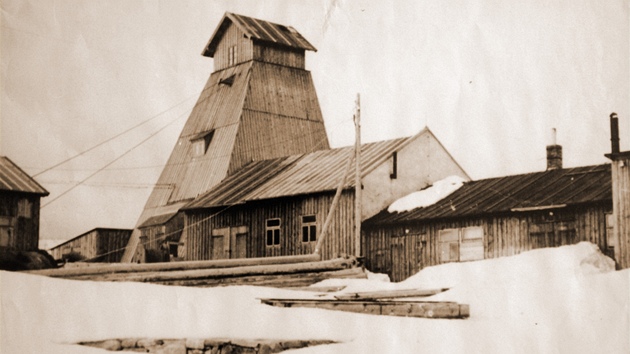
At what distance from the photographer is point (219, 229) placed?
18812mm

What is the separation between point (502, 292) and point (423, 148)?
7.98m

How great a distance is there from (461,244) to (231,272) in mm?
5139

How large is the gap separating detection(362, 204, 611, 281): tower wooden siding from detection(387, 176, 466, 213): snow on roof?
47cm

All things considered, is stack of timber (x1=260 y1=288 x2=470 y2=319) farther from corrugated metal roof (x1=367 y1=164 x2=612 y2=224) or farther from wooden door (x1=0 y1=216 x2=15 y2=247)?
corrugated metal roof (x1=367 y1=164 x2=612 y2=224)

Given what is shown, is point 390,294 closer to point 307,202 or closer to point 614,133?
point 614,133

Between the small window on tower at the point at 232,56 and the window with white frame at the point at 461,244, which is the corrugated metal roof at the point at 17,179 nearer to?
the small window on tower at the point at 232,56

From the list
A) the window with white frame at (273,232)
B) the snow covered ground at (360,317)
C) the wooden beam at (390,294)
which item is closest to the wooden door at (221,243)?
the window with white frame at (273,232)

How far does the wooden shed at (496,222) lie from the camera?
49.3ft

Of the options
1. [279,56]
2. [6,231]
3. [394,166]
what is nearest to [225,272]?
[6,231]

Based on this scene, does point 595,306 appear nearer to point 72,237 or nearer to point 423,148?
point 72,237

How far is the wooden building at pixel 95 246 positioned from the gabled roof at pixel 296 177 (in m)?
2.69

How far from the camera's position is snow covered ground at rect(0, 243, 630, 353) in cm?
961

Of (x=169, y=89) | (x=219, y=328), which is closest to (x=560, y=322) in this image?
(x=219, y=328)

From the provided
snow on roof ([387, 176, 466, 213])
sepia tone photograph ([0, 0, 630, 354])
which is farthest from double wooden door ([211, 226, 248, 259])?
sepia tone photograph ([0, 0, 630, 354])
